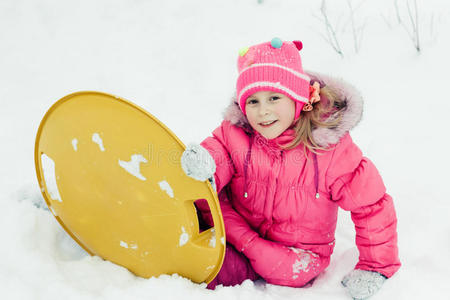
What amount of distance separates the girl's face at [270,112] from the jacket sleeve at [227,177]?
18 cm

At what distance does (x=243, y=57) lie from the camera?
1.47 m

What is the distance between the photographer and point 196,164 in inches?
47.8

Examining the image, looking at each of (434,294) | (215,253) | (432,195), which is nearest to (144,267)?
(215,253)

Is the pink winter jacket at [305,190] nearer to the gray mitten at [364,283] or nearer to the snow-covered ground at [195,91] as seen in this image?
the gray mitten at [364,283]

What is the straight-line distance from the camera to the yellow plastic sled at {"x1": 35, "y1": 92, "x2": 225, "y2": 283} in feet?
4.07

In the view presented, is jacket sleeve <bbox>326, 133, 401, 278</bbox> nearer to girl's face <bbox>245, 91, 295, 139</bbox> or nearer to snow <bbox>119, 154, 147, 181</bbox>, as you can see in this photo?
girl's face <bbox>245, 91, 295, 139</bbox>

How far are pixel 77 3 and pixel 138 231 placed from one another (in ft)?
8.68

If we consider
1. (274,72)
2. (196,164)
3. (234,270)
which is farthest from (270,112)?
(234,270)

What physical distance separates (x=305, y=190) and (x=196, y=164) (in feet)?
1.64

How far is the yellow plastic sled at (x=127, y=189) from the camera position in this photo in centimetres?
124

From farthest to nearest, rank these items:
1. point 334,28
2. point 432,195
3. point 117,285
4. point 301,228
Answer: point 334,28
point 432,195
point 301,228
point 117,285

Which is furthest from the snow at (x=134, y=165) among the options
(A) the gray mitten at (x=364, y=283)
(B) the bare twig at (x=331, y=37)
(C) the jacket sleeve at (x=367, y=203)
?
(B) the bare twig at (x=331, y=37)

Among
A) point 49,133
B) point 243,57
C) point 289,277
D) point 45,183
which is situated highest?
point 243,57

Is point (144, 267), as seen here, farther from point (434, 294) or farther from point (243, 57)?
point (434, 294)
